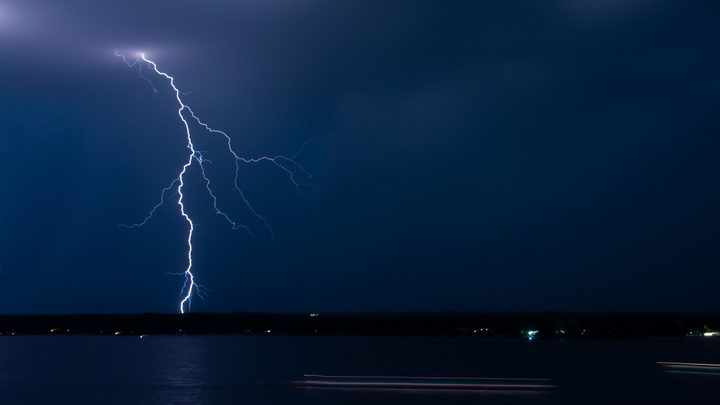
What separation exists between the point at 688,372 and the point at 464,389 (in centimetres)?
1330

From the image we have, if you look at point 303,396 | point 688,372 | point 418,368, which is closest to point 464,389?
point 303,396

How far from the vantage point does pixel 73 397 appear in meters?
15.1

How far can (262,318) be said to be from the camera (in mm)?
99500

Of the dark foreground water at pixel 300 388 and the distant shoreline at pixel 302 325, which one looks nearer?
the dark foreground water at pixel 300 388

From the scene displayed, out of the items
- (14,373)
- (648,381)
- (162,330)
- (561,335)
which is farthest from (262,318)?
(648,381)

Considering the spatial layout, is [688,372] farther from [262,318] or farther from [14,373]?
[262,318]

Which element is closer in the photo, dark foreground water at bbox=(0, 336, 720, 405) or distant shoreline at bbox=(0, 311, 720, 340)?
dark foreground water at bbox=(0, 336, 720, 405)

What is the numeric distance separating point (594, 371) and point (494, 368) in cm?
431

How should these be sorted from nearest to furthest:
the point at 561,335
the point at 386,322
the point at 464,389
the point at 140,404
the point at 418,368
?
the point at 140,404, the point at 464,389, the point at 418,368, the point at 561,335, the point at 386,322

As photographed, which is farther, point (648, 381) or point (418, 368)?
point (418, 368)

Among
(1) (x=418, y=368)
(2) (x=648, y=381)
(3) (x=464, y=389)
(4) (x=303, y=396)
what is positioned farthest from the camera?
(1) (x=418, y=368)

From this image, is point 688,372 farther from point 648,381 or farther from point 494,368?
point 494,368

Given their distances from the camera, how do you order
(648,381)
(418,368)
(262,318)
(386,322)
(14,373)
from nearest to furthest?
(648,381), (14,373), (418,368), (386,322), (262,318)

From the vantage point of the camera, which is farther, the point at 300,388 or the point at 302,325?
the point at 302,325
